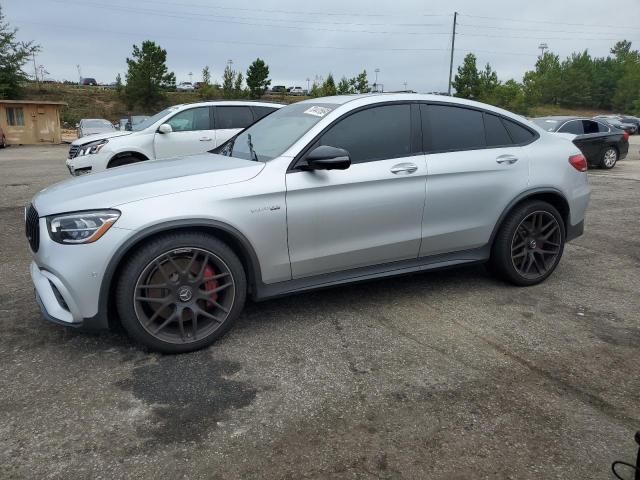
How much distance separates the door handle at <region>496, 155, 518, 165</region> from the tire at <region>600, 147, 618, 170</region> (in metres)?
13.0

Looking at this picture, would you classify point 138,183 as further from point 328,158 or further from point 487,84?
point 487,84

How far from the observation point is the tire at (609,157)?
51.5ft

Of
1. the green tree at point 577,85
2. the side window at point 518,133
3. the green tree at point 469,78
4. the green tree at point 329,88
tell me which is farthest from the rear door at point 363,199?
the green tree at point 577,85

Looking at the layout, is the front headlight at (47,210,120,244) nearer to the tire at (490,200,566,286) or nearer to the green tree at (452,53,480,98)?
the tire at (490,200,566,286)

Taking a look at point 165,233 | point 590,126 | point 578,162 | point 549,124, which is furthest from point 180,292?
point 590,126

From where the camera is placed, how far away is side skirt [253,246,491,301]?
3.76 meters

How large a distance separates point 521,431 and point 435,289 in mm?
2127

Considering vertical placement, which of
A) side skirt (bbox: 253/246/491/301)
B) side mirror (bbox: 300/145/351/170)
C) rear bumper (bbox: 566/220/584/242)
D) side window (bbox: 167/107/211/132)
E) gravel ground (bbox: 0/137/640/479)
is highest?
side window (bbox: 167/107/211/132)

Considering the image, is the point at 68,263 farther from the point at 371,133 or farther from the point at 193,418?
the point at 371,133

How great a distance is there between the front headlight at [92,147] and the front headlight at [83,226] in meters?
6.44

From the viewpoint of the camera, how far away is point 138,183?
3.50 metres

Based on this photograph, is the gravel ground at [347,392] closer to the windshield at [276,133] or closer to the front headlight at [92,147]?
the windshield at [276,133]

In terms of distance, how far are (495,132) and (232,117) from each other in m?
6.25

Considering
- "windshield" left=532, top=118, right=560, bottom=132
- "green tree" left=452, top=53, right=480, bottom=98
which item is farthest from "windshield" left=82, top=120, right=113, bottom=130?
"green tree" left=452, top=53, right=480, bottom=98
